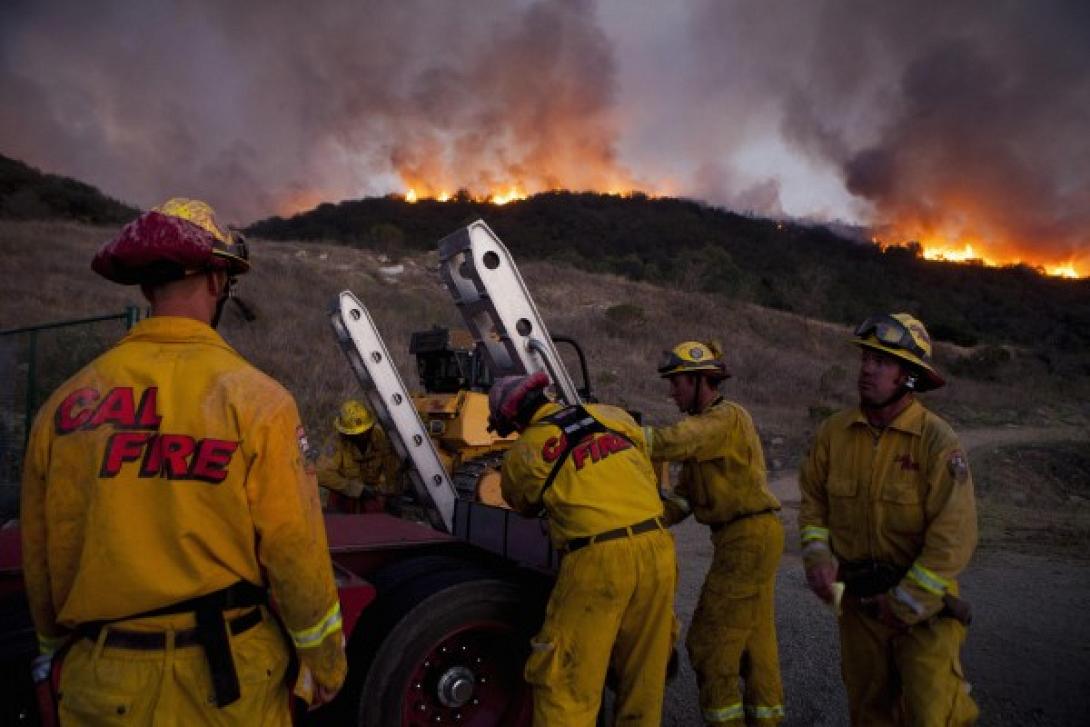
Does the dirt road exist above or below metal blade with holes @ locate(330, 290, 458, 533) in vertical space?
below

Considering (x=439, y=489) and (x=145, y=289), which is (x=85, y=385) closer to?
(x=145, y=289)

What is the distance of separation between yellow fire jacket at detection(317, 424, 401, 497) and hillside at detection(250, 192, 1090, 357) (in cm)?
3186

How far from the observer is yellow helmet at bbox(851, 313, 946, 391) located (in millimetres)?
3057

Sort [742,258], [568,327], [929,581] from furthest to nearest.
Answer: [742,258] < [568,327] < [929,581]

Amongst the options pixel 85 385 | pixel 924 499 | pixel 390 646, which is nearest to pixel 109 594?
pixel 85 385

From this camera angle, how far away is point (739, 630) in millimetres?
3811

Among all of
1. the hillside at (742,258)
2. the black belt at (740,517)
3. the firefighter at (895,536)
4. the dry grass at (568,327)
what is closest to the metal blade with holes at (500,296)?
the black belt at (740,517)

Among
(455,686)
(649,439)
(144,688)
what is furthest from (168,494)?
(649,439)

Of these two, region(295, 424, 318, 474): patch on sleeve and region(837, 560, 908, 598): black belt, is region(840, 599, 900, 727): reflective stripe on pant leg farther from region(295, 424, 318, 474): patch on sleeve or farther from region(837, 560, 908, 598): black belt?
region(295, 424, 318, 474): patch on sleeve

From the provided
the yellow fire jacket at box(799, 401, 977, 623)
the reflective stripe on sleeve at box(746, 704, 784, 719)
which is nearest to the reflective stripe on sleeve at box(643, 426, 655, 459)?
the yellow fire jacket at box(799, 401, 977, 623)

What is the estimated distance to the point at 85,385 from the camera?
1728 millimetres

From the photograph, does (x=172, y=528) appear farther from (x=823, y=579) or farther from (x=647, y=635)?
(x=823, y=579)

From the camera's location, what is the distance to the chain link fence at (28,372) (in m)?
6.38

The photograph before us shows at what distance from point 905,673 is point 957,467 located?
0.89 meters
